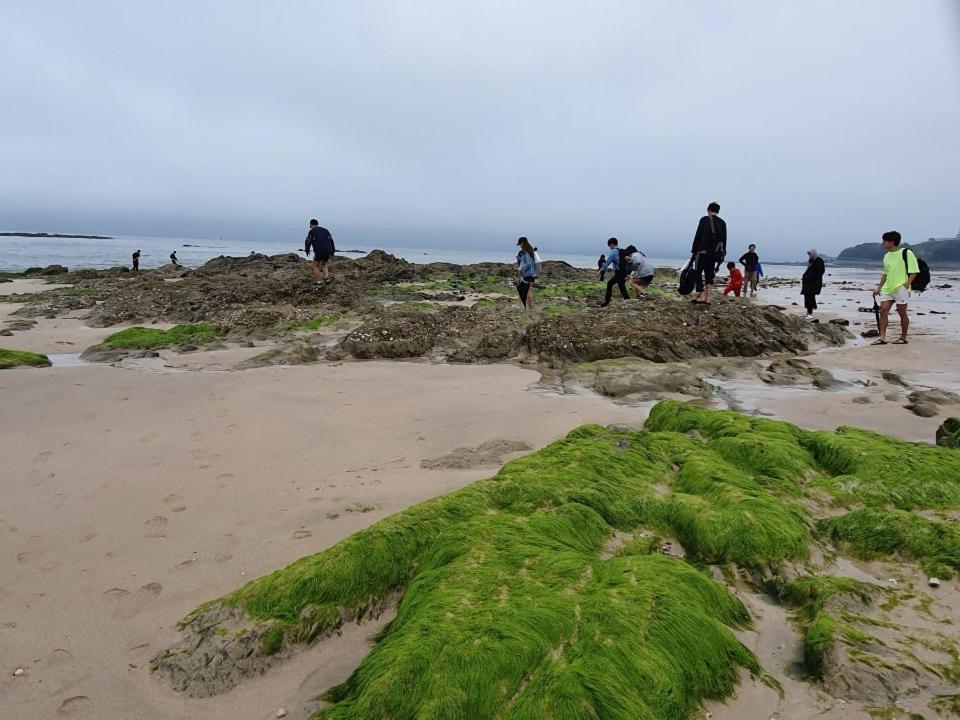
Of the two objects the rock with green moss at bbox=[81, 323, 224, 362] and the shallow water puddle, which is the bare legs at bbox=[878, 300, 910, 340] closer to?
the rock with green moss at bbox=[81, 323, 224, 362]

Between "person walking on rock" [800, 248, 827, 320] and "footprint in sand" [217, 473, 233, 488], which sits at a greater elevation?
"person walking on rock" [800, 248, 827, 320]

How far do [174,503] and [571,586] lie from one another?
109 inches

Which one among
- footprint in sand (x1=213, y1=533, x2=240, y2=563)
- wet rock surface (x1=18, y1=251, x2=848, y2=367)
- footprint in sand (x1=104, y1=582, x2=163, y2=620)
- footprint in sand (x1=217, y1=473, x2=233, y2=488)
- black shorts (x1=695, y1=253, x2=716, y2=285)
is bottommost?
footprint in sand (x1=104, y1=582, x2=163, y2=620)

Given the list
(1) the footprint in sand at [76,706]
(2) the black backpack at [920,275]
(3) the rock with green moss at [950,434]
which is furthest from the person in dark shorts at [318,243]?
(1) the footprint in sand at [76,706]

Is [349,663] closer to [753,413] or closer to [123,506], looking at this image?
[123,506]

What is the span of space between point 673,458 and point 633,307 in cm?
897

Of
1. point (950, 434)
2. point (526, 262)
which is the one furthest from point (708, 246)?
point (950, 434)

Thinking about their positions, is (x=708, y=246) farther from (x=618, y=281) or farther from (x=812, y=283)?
(x=812, y=283)

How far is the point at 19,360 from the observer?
302 inches

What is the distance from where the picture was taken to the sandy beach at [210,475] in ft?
7.28

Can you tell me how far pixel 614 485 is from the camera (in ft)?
10.6

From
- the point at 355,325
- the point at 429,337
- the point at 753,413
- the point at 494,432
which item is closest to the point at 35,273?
the point at 355,325

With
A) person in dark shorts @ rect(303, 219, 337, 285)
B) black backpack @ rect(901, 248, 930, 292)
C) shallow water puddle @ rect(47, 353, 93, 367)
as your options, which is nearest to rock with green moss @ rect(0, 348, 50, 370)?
shallow water puddle @ rect(47, 353, 93, 367)

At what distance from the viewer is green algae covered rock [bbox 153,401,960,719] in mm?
1828
